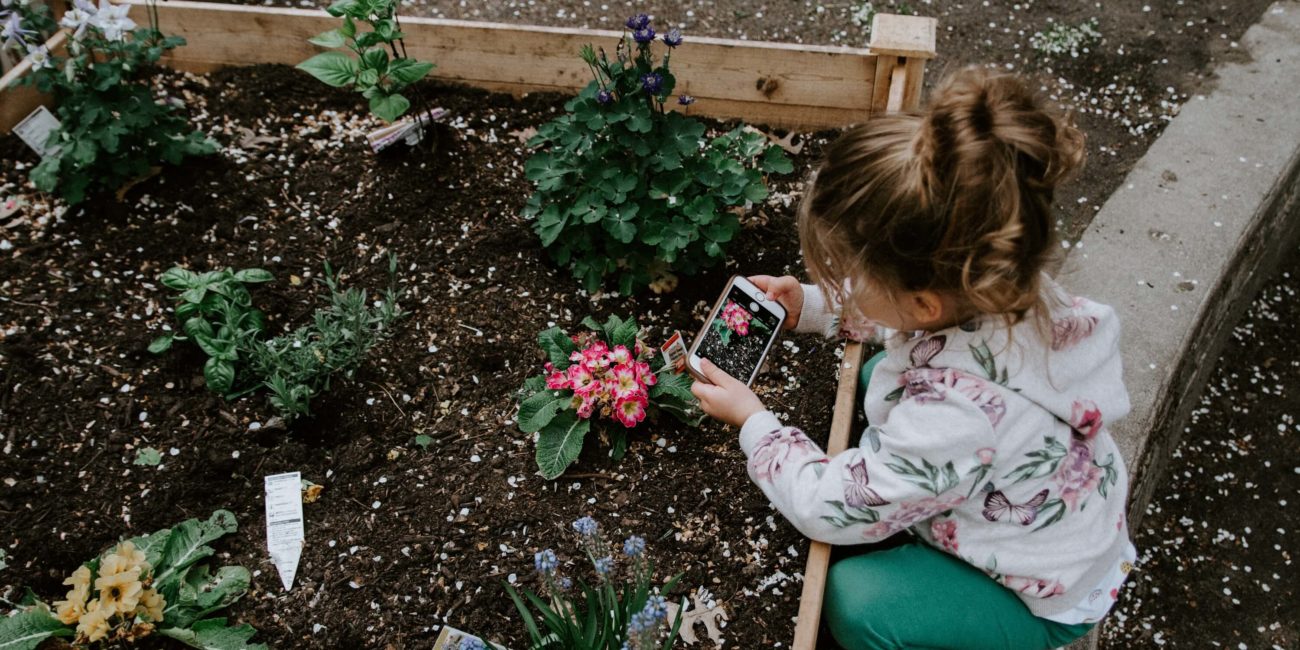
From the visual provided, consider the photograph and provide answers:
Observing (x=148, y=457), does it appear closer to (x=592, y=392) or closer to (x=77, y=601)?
(x=77, y=601)

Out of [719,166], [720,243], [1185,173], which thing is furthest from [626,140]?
[1185,173]

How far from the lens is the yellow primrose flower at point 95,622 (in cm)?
174

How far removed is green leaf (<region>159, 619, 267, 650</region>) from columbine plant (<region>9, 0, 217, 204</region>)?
4.76 ft

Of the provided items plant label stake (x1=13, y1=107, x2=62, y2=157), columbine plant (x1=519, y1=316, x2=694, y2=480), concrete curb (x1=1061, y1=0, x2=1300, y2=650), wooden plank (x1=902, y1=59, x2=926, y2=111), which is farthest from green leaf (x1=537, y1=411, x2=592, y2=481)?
plant label stake (x1=13, y1=107, x2=62, y2=157)

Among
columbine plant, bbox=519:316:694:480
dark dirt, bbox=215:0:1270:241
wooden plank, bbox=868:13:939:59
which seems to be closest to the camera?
Result: columbine plant, bbox=519:316:694:480

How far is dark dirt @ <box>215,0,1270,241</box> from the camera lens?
11.7 feet

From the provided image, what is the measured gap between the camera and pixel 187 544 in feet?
6.75

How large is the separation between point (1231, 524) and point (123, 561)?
2989 millimetres

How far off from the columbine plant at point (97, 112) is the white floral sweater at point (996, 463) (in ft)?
6.90

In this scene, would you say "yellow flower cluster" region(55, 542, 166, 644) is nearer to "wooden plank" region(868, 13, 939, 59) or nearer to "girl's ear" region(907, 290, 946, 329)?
"girl's ear" region(907, 290, 946, 329)

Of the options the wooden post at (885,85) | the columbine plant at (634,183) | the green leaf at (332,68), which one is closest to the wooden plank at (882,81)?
the wooden post at (885,85)

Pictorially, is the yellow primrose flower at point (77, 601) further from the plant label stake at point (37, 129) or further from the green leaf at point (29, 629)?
the plant label stake at point (37, 129)

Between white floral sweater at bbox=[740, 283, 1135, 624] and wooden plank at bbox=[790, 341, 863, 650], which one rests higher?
white floral sweater at bbox=[740, 283, 1135, 624]

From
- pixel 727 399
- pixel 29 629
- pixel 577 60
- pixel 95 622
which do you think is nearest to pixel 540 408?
pixel 727 399
